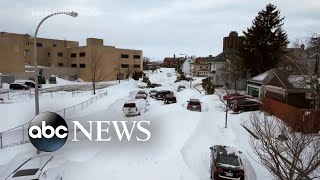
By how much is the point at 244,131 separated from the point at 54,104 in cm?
2180

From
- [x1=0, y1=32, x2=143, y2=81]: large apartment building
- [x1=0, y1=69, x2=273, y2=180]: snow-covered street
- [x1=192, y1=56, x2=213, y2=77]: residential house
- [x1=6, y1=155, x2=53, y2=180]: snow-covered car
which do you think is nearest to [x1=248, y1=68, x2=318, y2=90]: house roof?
[x1=0, y1=69, x2=273, y2=180]: snow-covered street

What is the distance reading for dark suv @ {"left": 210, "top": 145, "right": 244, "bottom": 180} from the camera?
1291cm

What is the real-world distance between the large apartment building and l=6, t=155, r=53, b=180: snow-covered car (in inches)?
2364

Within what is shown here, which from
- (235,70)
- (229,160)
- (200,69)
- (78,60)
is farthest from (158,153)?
(200,69)

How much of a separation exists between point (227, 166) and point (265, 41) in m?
39.1

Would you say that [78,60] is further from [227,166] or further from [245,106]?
[227,166]

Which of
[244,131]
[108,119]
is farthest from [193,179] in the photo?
[108,119]

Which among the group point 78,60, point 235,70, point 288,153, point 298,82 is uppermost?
point 78,60

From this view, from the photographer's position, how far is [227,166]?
43.0 ft

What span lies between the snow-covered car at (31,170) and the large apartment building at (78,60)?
2364 inches

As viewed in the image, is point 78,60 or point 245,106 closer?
point 245,106

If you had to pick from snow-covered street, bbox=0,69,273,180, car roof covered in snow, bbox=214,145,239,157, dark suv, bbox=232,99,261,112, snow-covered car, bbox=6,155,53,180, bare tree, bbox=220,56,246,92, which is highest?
bare tree, bbox=220,56,246,92

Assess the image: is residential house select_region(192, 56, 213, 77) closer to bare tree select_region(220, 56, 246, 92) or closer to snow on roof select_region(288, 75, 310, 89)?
bare tree select_region(220, 56, 246, 92)

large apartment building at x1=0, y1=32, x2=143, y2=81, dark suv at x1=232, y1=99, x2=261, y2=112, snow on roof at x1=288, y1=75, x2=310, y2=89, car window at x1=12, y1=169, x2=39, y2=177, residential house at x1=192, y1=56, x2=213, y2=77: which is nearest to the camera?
car window at x1=12, y1=169, x2=39, y2=177
